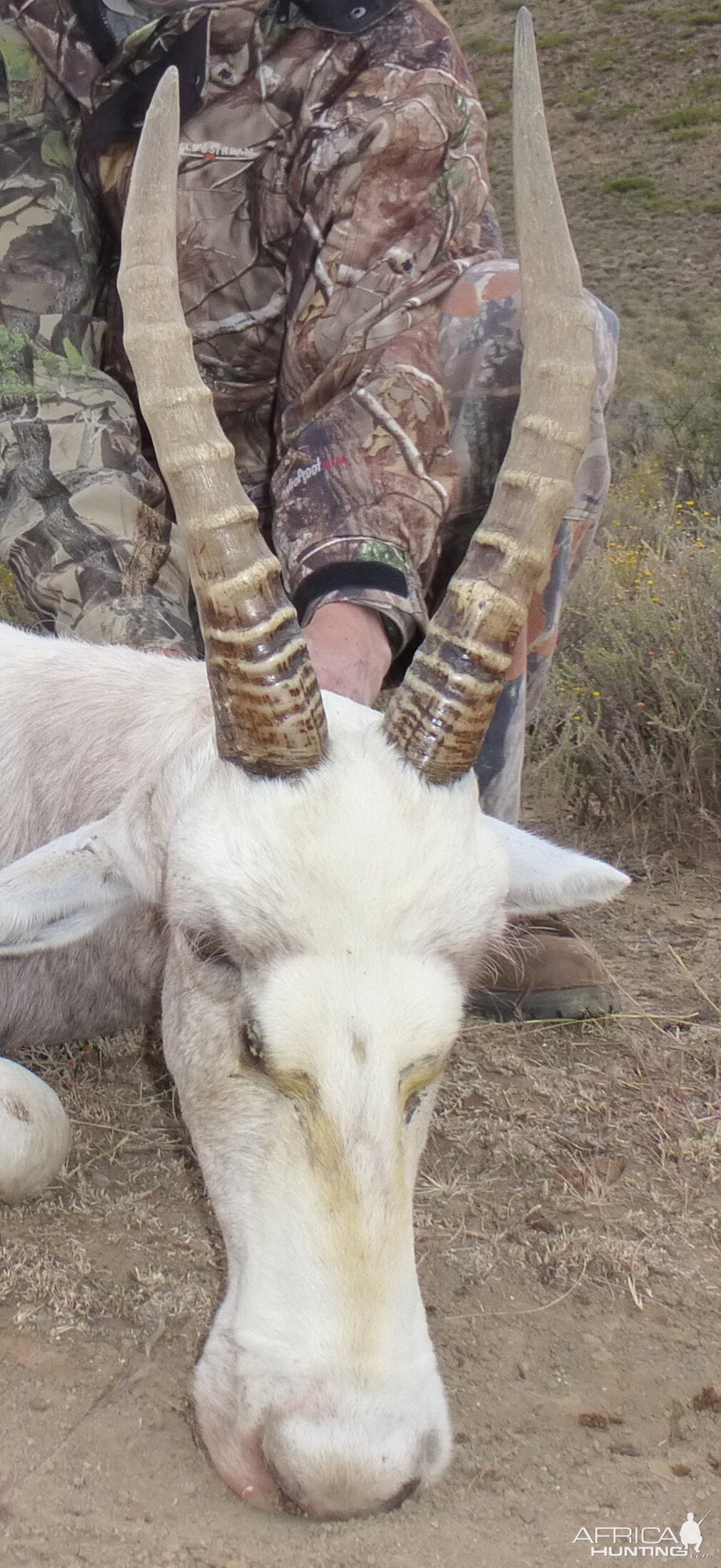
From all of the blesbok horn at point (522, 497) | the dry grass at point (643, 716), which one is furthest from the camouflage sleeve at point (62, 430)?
the dry grass at point (643, 716)

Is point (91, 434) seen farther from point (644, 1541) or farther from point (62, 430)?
point (644, 1541)

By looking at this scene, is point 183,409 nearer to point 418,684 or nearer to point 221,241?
point 418,684

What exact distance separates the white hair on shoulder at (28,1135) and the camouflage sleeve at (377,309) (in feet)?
5.13

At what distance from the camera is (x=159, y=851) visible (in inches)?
97.7

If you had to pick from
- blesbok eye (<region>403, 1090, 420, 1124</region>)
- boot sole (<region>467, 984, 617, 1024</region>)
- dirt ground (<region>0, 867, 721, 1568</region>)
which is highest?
blesbok eye (<region>403, 1090, 420, 1124</region>)

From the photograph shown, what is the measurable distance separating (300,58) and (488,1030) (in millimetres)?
2961

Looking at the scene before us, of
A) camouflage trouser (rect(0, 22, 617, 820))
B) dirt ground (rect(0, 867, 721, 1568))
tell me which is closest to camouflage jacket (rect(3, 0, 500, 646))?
camouflage trouser (rect(0, 22, 617, 820))

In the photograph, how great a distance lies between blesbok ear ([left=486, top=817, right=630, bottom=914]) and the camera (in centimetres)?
268

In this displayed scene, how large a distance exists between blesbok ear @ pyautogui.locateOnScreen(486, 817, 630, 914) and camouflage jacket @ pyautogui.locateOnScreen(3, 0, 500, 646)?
4.36 feet

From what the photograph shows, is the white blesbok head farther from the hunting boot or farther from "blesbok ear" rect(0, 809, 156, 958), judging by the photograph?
the hunting boot

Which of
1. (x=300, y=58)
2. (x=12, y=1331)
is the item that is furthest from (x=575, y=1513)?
(x=300, y=58)

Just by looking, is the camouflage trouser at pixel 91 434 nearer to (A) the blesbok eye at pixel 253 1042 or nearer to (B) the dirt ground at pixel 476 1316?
(B) the dirt ground at pixel 476 1316

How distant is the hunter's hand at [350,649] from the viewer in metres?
3.04

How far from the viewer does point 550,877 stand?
2680 mm
